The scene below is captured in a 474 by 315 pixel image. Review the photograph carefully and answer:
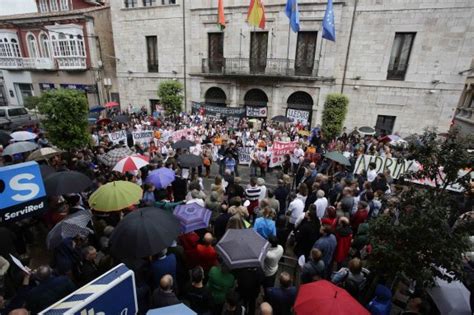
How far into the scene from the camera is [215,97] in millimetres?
21172

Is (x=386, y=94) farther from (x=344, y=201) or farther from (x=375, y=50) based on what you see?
(x=344, y=201)

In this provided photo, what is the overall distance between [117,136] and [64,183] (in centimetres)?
723

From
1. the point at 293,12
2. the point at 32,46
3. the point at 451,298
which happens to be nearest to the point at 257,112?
the point at 293,12

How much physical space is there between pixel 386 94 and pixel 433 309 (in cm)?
1582

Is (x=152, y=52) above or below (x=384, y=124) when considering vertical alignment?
above

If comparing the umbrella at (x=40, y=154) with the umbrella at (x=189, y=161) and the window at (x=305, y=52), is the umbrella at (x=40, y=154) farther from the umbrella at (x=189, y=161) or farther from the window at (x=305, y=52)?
the window at (x=305, y=52)

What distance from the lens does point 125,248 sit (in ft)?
12.5

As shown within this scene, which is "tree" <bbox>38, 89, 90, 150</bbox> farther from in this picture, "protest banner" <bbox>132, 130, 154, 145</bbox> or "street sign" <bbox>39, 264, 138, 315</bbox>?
"street sign" <bbox>39, 264, 138, 315</bbox>

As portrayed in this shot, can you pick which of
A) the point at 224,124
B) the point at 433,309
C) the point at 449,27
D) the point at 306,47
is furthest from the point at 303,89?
the point at 433,309

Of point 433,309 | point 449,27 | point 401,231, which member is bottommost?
point 433,309

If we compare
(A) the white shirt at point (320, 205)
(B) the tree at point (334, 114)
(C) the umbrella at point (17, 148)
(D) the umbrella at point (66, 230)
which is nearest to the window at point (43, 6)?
(C) the umbrella at point (17, 148)

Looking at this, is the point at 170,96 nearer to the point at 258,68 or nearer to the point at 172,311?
the point at 258,68

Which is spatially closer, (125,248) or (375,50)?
(125,248)

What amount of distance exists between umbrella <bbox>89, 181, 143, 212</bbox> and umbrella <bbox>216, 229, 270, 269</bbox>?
2448 millimetres
